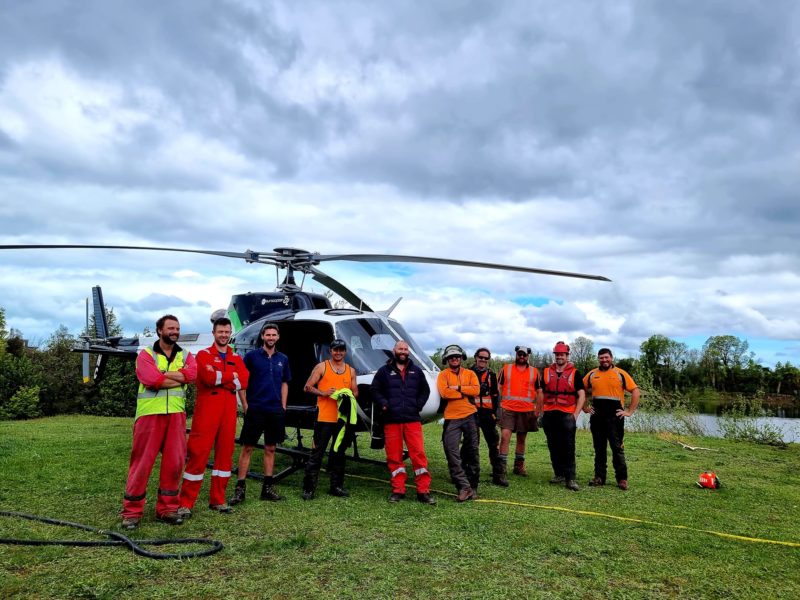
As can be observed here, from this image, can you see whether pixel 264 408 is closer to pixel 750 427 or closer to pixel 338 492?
pixel 338 492

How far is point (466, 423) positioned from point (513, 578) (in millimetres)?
2678

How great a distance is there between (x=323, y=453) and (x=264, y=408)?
0.84 m

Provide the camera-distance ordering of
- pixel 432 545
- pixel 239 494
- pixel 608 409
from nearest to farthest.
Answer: pixel 432 545
pixel 239 494
pixel 608 409

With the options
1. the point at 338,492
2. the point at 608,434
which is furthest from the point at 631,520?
the point at 338,492

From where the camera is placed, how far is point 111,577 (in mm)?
3678

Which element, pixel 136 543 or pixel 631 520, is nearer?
pixel 136 543

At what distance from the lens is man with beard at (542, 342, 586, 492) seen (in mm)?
7227

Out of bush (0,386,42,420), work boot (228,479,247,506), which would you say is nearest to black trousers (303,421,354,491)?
work boot (228,479,247,506)

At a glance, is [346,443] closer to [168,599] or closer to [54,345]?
[168,599]

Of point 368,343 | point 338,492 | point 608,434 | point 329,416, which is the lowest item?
point 338,492

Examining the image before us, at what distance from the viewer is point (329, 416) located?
20.5ft

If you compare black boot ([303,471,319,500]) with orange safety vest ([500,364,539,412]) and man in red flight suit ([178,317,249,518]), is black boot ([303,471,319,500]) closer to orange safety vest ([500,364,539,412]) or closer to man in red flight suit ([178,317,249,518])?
man in red flight suit ([178,317,249,518])

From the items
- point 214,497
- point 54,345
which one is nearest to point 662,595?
point 214,497

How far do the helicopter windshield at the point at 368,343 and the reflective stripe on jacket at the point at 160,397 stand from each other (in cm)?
225
